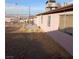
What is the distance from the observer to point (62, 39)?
3.39 meters

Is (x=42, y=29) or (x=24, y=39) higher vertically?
(x=42, y=29)

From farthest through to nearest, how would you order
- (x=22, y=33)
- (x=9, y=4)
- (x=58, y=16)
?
(x=58, y=16), (x=22, y=33), (x=9, y=4)

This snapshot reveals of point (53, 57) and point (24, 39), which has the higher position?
point (24, 39)

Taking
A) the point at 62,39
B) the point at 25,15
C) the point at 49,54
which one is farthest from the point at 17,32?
the point at 62,39

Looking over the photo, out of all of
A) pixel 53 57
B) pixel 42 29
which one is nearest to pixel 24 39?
pixel 42 29

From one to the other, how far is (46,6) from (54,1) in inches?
8.3
